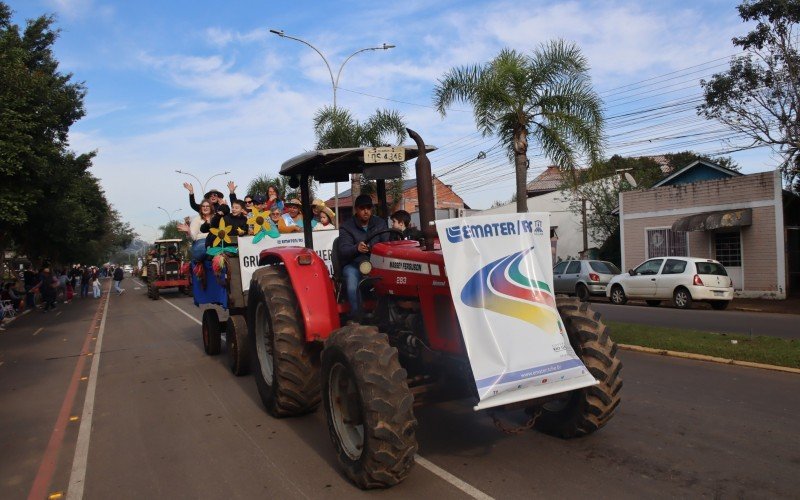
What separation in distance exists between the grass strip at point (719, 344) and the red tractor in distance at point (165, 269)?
21548 millimetres

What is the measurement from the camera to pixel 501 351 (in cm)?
417

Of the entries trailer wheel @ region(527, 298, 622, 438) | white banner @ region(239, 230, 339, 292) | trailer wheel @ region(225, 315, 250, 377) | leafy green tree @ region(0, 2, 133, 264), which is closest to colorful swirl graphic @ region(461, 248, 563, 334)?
trailer wheel @ region(527, 298, 622, 438)

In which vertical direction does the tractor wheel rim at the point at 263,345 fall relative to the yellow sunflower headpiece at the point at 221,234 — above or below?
below

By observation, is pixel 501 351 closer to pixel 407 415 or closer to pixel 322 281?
pixel 407 415

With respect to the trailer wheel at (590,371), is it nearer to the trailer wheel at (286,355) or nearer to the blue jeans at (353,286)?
the blue jeans at (353,286)

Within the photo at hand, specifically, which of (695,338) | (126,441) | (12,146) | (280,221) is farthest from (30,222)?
(695,338)

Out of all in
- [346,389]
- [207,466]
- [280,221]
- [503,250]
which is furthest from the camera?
[280,221]

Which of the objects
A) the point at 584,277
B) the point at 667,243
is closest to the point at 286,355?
the point at 584,277

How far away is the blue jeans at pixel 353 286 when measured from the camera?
227 inches

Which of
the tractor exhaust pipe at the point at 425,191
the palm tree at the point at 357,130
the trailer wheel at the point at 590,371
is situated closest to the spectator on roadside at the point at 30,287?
the palm tree at the point at 357,130

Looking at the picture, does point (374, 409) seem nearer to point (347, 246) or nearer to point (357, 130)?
point (347, 246)

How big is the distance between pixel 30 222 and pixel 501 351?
86.6 ft

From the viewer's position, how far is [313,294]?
591cm

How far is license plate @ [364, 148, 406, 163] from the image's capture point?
5.40 meters
